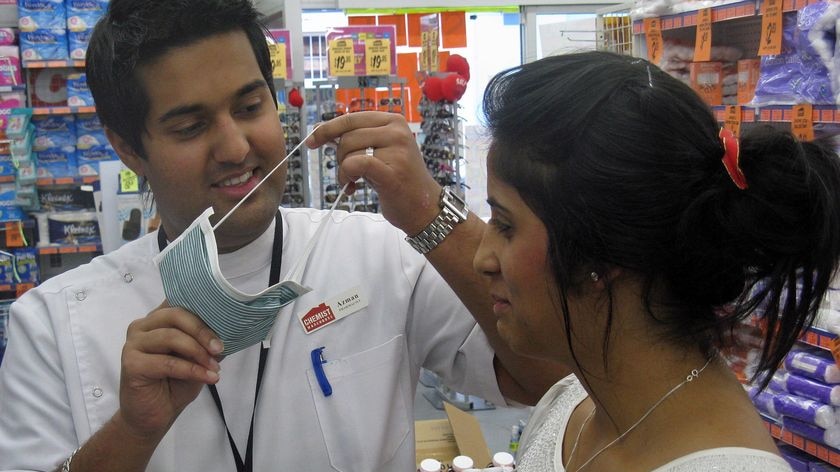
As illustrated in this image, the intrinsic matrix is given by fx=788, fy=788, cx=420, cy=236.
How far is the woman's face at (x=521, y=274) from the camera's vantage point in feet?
3.76

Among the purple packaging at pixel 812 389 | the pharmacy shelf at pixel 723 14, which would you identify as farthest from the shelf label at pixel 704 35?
the purple packaging at pixel 812 389

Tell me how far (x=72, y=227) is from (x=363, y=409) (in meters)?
4.44

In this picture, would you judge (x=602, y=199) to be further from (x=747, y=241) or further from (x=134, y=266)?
(x=134, y=266)

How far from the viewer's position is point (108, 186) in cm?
473

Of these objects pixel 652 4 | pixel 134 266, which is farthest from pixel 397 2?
pixel 134 266

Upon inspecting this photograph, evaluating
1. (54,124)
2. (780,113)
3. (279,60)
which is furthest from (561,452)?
(54,124)

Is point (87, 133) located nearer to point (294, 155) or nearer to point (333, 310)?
point (294, 155)

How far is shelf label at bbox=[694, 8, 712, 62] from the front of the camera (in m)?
3.15

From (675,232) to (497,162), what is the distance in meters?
0.28

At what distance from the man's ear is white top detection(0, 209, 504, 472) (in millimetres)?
166

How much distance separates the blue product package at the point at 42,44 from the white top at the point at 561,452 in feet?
15.5

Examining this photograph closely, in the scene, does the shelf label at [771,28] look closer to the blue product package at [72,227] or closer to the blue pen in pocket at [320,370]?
the blue pen in pocket at [320,370]

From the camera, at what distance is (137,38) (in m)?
1.47

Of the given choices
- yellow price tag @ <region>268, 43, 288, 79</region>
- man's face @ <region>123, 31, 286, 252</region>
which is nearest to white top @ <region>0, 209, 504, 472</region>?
man's face @ <region>123, 31, 286, 252</region>
